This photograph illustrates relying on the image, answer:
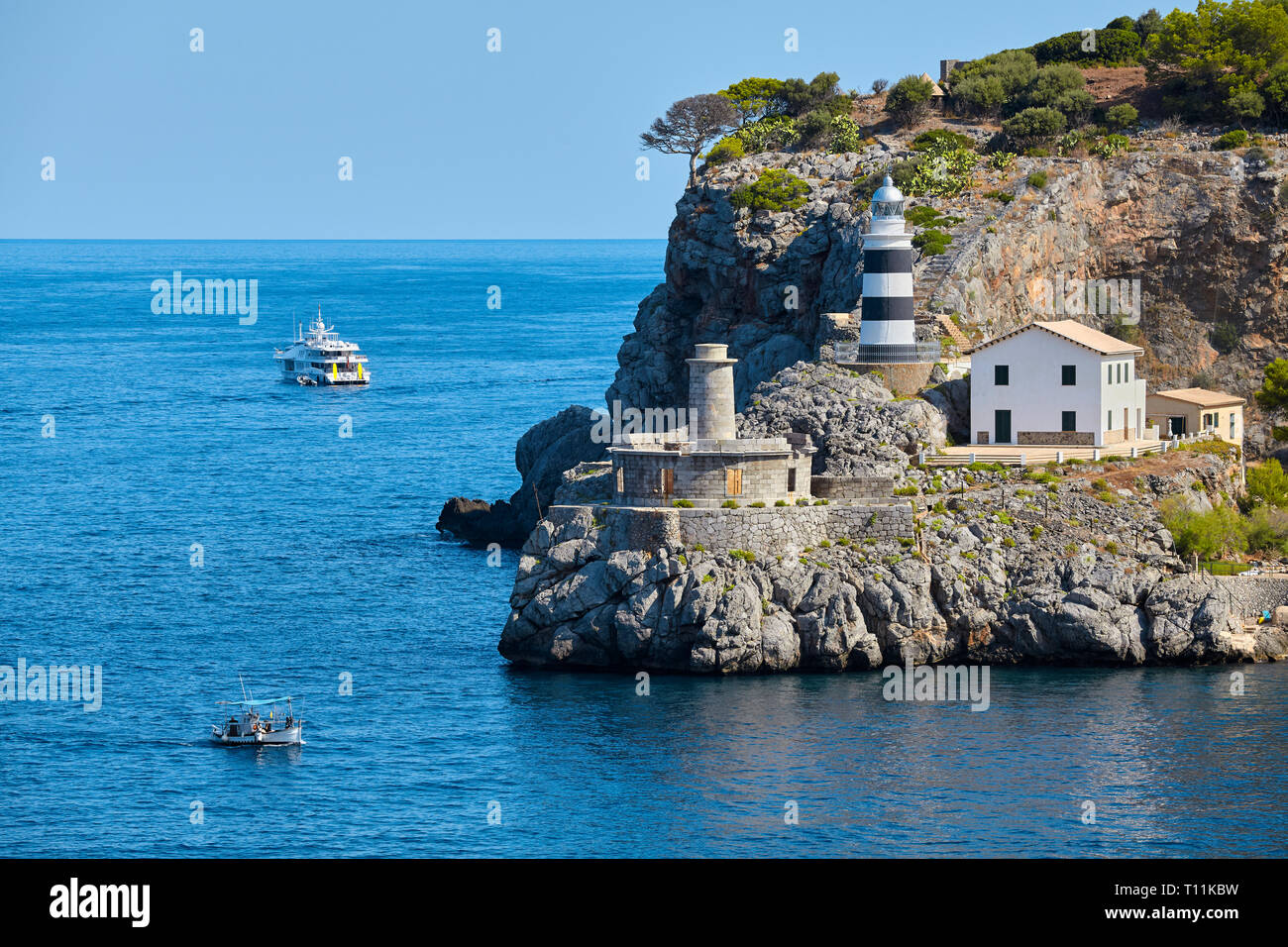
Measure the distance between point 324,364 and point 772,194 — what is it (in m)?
82.2

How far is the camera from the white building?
67.1 meters

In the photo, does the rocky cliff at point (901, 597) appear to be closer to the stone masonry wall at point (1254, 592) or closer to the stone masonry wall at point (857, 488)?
the stone masonry wall at point (1254, 592)

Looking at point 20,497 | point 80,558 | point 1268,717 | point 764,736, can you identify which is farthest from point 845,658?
point 20,497

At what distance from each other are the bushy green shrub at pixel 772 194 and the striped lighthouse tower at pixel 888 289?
15667 millimetres

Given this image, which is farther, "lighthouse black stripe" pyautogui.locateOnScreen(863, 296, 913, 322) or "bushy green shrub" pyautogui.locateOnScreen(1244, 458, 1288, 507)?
"lighthouse black stripe" pyautogui.locateOnScreen(863, 296, 913, 322)

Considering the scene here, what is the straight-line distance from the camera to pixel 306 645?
62562 mm

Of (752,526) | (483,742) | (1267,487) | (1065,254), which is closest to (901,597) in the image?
(752,526)

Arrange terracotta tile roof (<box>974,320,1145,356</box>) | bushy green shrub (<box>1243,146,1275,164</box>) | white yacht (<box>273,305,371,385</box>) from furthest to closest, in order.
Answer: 1. white yacht (<box>273,305,371,385</box>)
2. bushy green shrub (<box>1243,146,1275,164</box>)
3. terracotta tile roof (<box>974,320,1145,356</box>)

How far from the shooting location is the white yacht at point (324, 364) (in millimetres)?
162000

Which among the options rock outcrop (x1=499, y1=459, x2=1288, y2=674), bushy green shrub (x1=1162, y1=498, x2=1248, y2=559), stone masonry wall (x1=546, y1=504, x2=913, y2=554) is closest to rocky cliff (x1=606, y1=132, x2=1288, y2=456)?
bushy green shrub (x1=1162, y1=498, x2=1248, y2=559)

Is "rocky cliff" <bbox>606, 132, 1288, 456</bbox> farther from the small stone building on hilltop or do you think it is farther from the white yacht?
the white yacht

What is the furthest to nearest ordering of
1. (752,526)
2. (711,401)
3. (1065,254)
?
1. (1065,254)
2. (711,401)
3. (752,526)

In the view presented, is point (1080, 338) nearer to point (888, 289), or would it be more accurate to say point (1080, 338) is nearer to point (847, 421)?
point (888, 289)

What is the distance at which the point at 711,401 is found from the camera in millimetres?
60938
